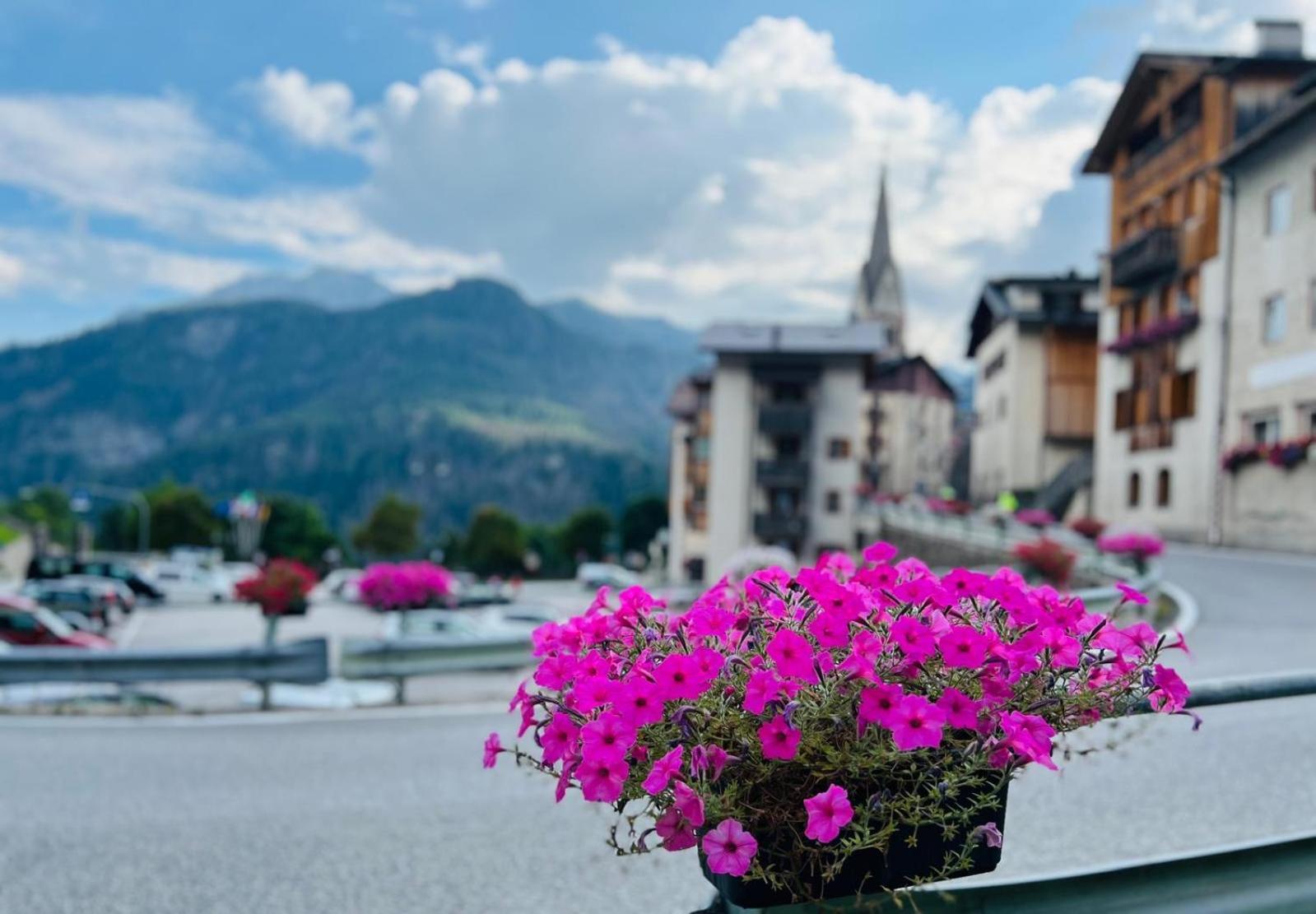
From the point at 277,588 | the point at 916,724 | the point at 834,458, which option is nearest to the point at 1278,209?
the point at 277,588

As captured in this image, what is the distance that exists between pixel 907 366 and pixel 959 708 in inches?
4108

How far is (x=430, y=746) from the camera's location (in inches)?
387

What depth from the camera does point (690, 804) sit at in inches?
69.8

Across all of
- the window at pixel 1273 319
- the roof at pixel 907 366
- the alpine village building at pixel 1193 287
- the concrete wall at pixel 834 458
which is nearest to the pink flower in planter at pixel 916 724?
the alpine village building at pixel 1193 287

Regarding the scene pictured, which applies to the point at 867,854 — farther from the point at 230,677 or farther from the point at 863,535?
the point at 863,535

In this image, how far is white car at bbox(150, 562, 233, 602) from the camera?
49531 mm

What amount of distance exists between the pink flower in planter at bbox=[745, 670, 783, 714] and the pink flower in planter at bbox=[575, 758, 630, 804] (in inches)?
9.1

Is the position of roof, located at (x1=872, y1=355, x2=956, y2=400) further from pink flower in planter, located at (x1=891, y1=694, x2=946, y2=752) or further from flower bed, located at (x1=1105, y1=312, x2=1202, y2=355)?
pink flower in planter, located at (x1=891, y1=694, x2=946, y2=752)

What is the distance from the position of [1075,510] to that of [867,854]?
1853 inches

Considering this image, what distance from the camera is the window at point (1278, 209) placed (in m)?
27.8

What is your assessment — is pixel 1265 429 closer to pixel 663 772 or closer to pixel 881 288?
pixel 663 772

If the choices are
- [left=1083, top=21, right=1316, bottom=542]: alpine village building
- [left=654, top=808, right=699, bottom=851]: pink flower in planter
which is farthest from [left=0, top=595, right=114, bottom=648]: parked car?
[left=1083, top=21, right=1316, bottom=542]: alpine village building

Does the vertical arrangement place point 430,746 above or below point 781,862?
below

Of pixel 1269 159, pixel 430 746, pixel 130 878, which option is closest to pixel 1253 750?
pixel 430 746
